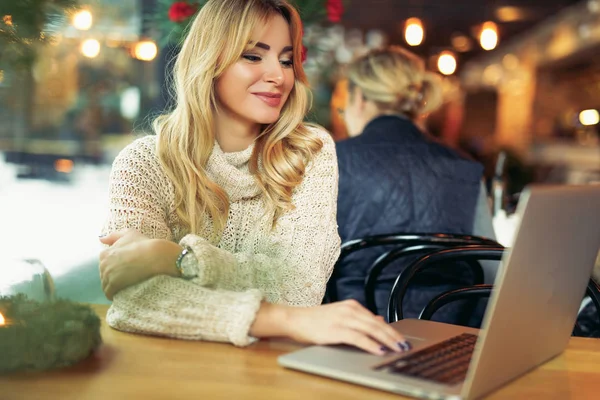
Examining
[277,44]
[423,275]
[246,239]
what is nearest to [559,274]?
[246,239]

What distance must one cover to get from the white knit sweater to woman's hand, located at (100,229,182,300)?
0.01m


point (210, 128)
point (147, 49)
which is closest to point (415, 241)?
point (210, 128)

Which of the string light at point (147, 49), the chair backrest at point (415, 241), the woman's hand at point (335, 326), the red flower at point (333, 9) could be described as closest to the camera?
the woman's hand at point (335, 326)

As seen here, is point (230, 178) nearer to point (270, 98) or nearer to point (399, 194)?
point (270, 98)

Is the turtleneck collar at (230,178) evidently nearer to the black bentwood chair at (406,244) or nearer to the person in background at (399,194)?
the black bentwood chair at (406,244)

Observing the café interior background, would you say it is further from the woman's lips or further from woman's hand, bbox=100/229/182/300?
the woman's lips

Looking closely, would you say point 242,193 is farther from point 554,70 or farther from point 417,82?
point 554,70

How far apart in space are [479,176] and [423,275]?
0.45m

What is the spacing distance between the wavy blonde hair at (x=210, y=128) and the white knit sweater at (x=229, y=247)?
0.08ft

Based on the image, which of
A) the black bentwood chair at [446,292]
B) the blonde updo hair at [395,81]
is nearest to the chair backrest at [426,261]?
the black bentwood chair at [446,292]

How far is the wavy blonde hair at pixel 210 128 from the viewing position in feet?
5.18

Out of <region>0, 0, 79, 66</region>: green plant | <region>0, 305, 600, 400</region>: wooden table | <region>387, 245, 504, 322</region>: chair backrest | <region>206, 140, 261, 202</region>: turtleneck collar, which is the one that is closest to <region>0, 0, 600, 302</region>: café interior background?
<region>0, 0, 79, 66</region>: green plant

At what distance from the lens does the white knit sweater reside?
1.08 metres

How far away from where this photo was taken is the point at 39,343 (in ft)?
2.92
